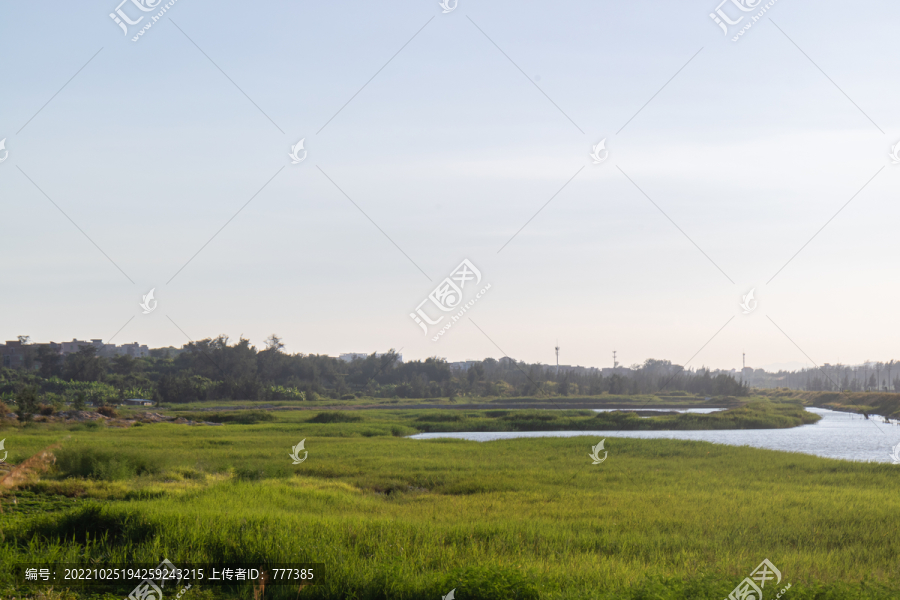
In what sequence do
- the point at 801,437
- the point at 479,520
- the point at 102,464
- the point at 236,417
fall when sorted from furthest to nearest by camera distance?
1. the point at 236,417
2. the point at 801,437
3. the point at 102,464
4. the point at 479,520

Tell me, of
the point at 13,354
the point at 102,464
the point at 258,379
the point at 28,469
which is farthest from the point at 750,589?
the point at 13,354

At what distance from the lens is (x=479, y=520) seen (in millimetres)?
13070

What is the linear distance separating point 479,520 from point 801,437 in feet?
127

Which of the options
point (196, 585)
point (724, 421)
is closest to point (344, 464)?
point (196, 585)

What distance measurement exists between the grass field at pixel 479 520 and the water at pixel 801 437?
9.72 m

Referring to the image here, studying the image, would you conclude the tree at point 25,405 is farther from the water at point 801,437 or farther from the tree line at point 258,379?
the water at point 801,437

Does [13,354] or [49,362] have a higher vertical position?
[13,354]

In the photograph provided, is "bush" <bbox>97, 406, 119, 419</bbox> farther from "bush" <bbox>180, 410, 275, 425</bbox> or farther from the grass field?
the grass field

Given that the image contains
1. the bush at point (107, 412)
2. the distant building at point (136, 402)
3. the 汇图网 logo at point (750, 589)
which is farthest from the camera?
the distant building at point (136, 402)

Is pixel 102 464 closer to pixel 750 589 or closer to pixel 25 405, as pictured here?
pixel 750 589

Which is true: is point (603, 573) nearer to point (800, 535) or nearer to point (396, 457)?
point (800, 535)

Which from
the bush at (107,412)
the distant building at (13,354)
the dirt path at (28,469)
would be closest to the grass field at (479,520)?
the dirt path at (28,469)

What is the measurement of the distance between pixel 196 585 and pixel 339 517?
410cm

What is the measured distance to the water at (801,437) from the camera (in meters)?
34.7
